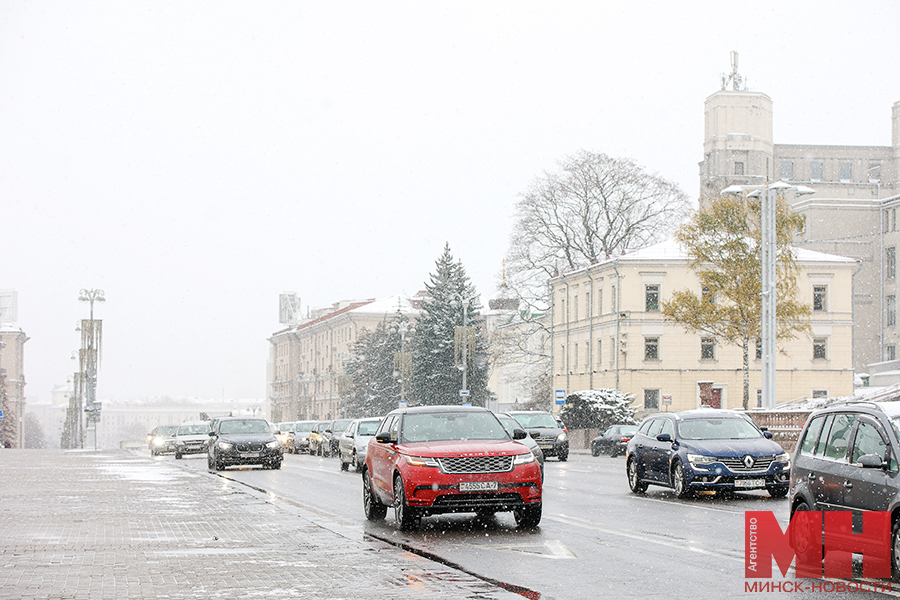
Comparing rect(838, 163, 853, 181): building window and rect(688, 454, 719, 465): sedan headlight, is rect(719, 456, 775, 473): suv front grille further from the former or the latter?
rect(838, 163, 853, 181): building window

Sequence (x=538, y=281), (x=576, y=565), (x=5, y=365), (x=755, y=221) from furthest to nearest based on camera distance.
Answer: (x=5, y=365), (x=538, y=281), (x=755, y=221), (x=576, y=565)

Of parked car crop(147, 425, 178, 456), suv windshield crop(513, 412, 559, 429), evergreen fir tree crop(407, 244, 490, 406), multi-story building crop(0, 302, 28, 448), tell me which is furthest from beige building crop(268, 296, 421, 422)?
suv windshield crop(513, 412, 559, 429)

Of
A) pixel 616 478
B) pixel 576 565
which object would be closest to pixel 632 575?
pixel 576 565

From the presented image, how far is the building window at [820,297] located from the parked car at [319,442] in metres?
34.0

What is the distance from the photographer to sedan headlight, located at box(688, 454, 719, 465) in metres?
19.9

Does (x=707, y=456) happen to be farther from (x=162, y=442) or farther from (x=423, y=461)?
(x=162, y=442)

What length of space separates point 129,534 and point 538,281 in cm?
6015

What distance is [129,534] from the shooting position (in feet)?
50.0

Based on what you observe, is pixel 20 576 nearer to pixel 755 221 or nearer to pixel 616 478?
pixel 616 478

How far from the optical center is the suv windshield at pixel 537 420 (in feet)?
131

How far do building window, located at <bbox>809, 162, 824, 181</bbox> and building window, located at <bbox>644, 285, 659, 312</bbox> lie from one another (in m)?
47.0

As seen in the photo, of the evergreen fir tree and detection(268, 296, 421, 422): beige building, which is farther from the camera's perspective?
detection(268, 296, 421, 422): beige building

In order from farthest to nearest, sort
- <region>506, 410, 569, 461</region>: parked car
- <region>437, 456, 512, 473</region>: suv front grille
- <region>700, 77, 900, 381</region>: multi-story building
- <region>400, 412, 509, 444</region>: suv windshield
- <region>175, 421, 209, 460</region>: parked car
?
<region>700, 77, 900, 381</region>: multi-story building, <region>175, 421, 209, 460</region>: parked car, <region>506, 410, 569, 461</region>: parked car, <region>400, 412, 509, 444</region>: suv windshield, <region>437, 456, 512, 473</region>: suv front grille

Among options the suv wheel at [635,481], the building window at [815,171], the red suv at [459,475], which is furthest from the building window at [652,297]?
the red suv at [459,475]
